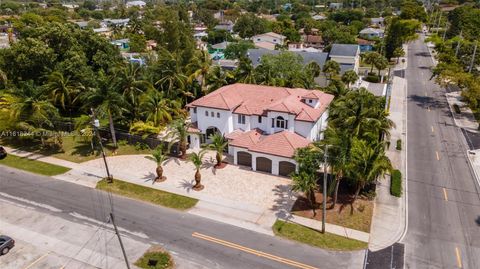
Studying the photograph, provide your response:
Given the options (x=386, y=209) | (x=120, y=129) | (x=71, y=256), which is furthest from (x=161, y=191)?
(x=386, y=209)

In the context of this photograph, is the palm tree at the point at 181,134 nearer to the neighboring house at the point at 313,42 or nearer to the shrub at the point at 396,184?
the shrub at the point at 396,184

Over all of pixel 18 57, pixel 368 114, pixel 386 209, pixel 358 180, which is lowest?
pixel 386 209

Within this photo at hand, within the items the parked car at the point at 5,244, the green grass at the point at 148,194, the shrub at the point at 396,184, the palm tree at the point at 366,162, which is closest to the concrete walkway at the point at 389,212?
the shrub at the point at 396,184

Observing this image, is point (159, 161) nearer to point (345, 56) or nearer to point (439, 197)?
point (439, 197)

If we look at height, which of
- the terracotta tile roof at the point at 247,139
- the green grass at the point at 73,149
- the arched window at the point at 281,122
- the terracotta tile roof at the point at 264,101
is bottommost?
the green grass at the point at 73,149

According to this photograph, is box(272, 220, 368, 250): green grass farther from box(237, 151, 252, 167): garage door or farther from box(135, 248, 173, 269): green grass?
box(237, 151, 252, 167): garage door

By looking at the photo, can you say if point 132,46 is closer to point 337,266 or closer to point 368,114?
point 368,114

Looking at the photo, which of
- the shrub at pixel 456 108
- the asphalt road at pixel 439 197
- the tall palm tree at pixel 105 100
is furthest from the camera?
the shrub at pixel 456 108

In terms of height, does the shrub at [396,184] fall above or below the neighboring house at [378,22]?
below
